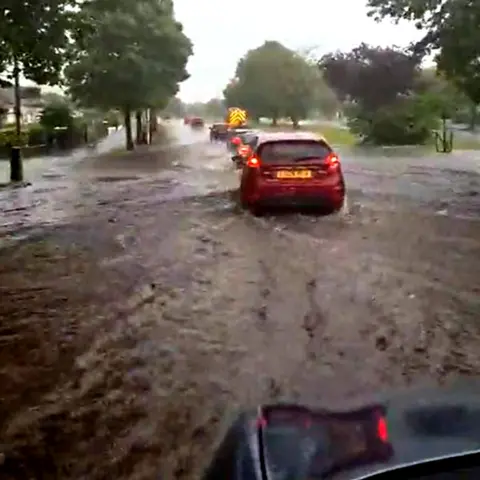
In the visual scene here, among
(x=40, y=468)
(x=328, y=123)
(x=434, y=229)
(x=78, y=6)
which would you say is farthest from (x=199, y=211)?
(x=328, y=123)

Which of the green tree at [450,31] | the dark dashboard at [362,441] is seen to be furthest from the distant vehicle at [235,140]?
the dark dashboard at [362,441]

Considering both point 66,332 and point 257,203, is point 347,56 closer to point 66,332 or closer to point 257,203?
point 257,203

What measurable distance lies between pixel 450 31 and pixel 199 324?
61.8 ft

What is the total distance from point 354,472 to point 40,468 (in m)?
3.46

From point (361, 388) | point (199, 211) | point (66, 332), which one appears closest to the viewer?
point (361, 388)

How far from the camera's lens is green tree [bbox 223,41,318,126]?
81.3 m

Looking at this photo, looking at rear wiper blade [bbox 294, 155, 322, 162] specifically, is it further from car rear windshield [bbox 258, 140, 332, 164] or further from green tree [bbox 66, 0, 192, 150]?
green tree [bbox 66, 0, 192, 150]

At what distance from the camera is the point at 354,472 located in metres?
2.24

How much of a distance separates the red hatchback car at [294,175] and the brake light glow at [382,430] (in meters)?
14.1

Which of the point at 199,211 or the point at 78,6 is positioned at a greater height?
the point at 78,6

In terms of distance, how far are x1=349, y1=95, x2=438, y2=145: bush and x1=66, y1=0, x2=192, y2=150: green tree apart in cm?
1224

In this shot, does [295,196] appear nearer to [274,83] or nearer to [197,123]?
[274,83]

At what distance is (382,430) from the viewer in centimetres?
262

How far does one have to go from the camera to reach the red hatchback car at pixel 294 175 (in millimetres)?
16812
